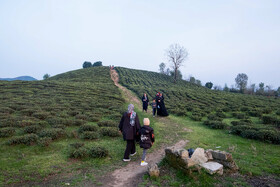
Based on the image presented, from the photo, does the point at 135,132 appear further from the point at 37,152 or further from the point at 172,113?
the point at 172,113

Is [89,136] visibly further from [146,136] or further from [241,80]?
[241,80]

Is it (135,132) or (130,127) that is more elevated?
(130,127)

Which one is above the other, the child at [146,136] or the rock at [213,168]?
the child at [146,136]

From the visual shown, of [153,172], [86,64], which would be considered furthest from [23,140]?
[86,64]

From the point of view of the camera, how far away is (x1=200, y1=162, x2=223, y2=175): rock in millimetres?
5238

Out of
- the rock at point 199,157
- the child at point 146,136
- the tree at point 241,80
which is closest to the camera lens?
the rock at point 199,157

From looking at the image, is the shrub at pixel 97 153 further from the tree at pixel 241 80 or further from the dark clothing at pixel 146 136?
the tree at pixel 241 80

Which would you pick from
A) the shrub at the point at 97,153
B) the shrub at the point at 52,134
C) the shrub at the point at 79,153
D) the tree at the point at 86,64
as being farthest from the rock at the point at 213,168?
the tree at the point at 86,64

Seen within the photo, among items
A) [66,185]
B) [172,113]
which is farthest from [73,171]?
[172,113]

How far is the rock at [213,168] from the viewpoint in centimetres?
524

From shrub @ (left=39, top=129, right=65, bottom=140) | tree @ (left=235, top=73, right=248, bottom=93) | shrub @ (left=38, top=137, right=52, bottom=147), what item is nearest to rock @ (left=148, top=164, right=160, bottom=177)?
shrub @ (left=38, top=137, right=52, bottom=147)

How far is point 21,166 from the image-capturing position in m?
5.74

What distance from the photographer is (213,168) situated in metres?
5.32

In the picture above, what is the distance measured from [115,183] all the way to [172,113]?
46.4 ft
